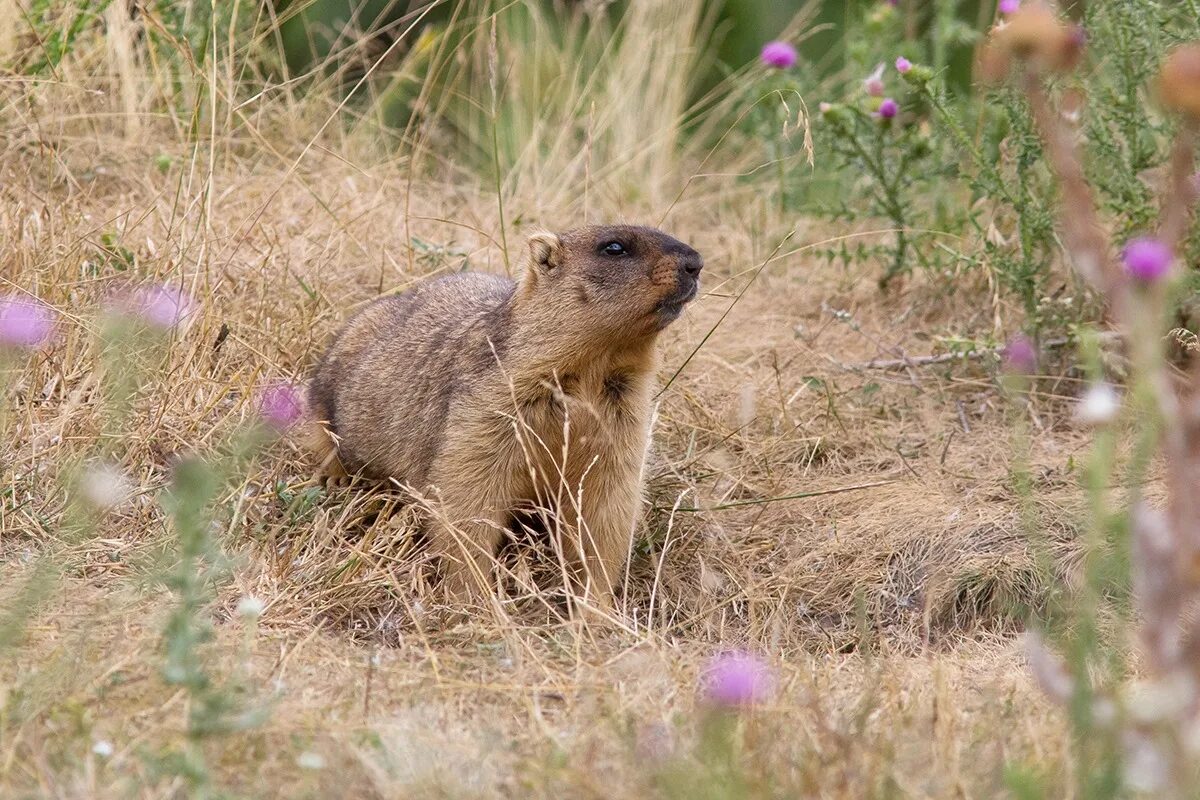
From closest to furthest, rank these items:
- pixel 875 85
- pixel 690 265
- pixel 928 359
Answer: pixel 690 265
pixel 928 359
pixel 875 85

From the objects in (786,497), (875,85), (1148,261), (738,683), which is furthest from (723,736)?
(875,85)

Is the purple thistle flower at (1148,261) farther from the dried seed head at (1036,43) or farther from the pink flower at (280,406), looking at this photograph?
the pink flower at (280,406)

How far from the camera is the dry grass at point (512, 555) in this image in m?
3.25

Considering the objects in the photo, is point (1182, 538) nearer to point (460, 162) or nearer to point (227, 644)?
point (227, 644)

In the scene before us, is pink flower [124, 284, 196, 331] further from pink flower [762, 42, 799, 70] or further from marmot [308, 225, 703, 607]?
pink flower [762, 42, 799, 70]

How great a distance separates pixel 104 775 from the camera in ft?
9.98

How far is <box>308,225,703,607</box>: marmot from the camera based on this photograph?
4809mm

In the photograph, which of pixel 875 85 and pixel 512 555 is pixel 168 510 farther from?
pixel 875 85

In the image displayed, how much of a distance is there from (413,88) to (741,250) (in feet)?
16.7

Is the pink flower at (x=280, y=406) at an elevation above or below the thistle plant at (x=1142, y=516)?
below

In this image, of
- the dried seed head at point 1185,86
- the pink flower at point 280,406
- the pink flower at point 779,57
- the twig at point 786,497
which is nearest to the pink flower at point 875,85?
the pink flower at point 779,57

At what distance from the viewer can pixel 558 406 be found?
4.94m

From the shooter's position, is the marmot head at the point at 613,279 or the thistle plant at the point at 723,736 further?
the marmot head at the point at 613,279

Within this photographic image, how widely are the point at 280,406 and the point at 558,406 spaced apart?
0.92m
